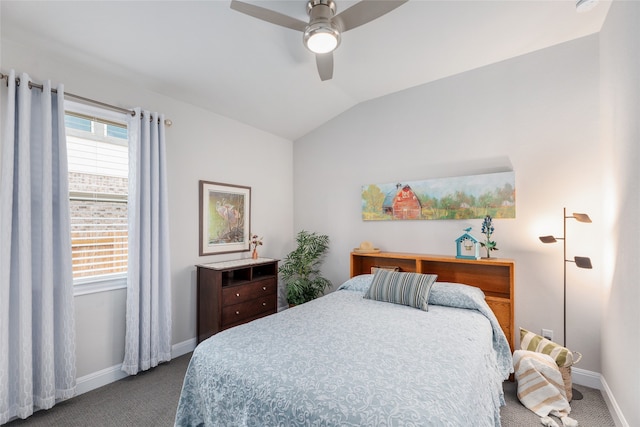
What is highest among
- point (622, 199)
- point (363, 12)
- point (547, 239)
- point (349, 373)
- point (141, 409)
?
point (363, 12)

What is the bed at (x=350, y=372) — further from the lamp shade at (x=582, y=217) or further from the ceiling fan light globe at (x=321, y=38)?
the ceiling fan light globe at (x=321, y=38)

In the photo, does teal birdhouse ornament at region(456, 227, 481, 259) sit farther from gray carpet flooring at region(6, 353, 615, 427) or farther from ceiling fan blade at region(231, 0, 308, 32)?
ceiling fan blade at region(231, 0, 308, 32)

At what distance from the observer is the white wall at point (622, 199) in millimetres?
1782

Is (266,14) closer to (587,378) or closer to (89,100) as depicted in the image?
(89,100)

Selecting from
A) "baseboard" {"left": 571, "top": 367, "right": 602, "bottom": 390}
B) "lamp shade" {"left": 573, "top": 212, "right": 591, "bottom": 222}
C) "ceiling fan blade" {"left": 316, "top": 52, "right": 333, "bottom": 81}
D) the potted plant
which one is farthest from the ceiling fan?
"baseboard" {"left": 571, "top": 367, "right": 602, "bottom": 390}

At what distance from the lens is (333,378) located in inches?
55.5

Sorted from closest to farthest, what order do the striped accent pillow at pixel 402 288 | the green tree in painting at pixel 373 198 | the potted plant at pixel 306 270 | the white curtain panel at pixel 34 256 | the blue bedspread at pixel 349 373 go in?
the blue bedspread at pixel 349 373 → the white curtain panel at pixel 34 256 → the striped accent pillow at pixel 402 288 → the green tree in painting at pixel 373 198 → the potted plant at pixel 306 270

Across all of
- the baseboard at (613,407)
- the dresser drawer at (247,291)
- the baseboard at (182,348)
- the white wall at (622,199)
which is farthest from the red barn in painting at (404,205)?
the baseboard at (182,348)

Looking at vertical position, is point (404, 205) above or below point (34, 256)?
above

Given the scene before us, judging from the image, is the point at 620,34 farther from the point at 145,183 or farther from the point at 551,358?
the point at 145,183

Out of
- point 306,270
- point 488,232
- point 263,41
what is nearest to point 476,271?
point 488,232

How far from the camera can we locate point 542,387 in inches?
87.8

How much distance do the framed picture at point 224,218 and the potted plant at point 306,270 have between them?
2.23 ft

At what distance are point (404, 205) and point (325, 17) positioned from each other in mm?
2239
